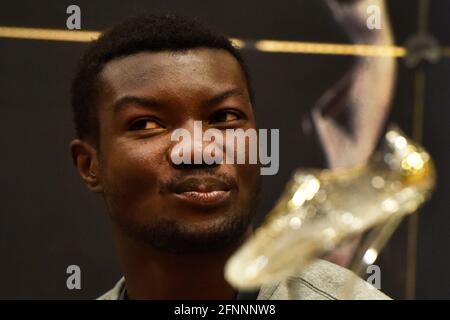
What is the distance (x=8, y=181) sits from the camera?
104 cm

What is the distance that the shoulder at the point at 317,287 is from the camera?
77 cm

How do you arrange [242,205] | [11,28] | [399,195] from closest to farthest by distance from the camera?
[399,195] → [242,205] → [11,28]

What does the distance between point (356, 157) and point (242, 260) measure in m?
0.51

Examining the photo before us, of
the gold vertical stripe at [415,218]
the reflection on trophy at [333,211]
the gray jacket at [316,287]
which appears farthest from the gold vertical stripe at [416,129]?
the reflection on trophy at [333,211]

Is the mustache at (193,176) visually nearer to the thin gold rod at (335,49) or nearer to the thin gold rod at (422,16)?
the thin gold rod at (335,49)

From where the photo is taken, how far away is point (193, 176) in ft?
2.46

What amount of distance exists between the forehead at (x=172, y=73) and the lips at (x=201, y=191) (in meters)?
0.11

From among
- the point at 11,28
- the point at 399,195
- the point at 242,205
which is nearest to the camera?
the point at 399,195

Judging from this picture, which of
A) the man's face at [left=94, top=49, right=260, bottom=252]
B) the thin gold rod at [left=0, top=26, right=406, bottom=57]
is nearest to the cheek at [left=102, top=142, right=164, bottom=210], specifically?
the man's face at [left=94, top=49, right=260, bottom=252]

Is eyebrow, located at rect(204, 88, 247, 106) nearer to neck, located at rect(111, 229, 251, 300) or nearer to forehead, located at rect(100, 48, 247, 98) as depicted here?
forehead, located at rect(100, 48, 247, 98)

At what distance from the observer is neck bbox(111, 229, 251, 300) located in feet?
2.63

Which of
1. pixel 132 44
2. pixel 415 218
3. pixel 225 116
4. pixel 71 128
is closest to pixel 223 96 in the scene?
pixel 225 116
